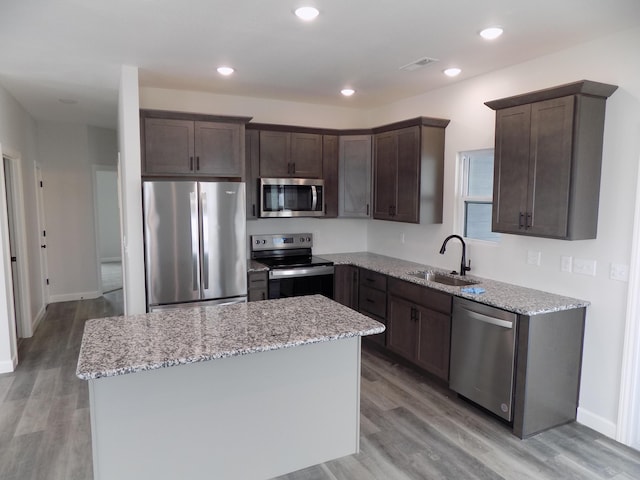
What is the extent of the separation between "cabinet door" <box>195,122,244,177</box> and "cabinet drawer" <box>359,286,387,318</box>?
175 cm

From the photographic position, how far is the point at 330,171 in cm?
488

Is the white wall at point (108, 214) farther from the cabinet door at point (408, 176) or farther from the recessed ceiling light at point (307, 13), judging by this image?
the recessed ceiling light at point (307, 13)

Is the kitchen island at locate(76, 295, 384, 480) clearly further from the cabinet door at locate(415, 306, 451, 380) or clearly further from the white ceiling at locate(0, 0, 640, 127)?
the white ceiling at locate(0, 0, 640, 127)

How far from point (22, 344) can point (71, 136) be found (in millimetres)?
3145

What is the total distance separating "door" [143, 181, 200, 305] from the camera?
3611 millimetres

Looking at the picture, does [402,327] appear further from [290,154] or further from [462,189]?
[290,154]

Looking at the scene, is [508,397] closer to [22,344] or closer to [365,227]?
[365,227]

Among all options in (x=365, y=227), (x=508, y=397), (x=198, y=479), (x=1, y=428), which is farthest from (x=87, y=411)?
(x=365, y=227)

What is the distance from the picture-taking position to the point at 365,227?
5.58 m

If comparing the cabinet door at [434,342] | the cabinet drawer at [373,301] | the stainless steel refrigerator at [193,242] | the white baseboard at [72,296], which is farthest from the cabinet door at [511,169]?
the white baseboard at [72,296]

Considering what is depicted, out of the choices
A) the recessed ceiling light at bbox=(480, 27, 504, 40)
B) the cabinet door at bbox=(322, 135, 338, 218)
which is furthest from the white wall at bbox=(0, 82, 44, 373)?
the recessed ceiling light at bbox=(480, 27, 504, 40)

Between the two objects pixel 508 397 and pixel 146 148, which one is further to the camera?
pixel 146 148

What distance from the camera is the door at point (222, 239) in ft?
12.5

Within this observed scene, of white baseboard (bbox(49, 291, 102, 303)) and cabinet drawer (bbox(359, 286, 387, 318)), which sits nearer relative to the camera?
cabinet drawer (bbox(359, 286, 387, 318))
